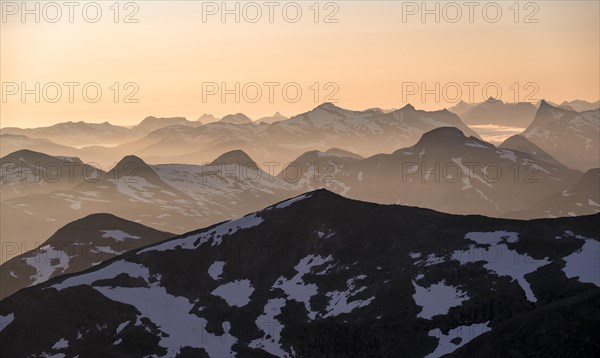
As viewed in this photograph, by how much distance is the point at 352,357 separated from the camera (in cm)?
18338

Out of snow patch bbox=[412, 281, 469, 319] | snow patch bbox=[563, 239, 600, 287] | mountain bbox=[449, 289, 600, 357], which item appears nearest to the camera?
mountain bbox=[449, 289, 600, 357]

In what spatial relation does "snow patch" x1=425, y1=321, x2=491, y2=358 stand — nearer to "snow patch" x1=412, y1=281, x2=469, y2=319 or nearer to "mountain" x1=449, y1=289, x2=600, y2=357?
"snow patch" x1=412, y1=281, x2=469, y2=319

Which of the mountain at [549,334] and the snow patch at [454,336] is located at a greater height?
the mountain at [549,334]

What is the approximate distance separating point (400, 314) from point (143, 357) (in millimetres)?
57017

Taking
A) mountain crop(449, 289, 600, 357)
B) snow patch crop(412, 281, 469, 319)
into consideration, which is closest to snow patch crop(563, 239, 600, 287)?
mountain crop(449, 289, 600, 357)

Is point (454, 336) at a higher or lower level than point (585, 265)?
lower

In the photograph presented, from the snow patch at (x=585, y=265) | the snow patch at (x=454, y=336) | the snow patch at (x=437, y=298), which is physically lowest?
the snow patch at (x=454, y=336)

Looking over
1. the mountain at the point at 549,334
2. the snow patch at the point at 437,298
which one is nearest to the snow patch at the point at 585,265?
the mountain at the point at 549,334

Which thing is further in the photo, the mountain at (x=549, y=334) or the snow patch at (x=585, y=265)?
the snow patch at (x=585, y=265)

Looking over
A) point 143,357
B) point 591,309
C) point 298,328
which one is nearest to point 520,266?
point 591,309

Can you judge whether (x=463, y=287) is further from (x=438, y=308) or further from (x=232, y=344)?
(x=232, y=344)

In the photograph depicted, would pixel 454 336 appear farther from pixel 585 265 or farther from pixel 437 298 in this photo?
pixel 585 265

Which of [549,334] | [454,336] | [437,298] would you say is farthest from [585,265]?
[549,334]

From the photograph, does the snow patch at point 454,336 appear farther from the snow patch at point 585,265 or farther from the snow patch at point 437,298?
the snow patch at point 585,265
